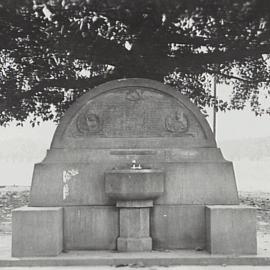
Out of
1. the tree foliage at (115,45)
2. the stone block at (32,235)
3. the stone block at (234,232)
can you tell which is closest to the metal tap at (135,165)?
the stone block at (234,232)

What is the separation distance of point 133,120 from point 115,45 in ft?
26.9

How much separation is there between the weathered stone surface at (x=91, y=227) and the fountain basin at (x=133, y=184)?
0.43 metres

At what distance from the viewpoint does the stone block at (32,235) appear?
759cm

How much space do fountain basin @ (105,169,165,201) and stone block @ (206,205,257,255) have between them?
0.92 metres

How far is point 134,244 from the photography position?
789cm

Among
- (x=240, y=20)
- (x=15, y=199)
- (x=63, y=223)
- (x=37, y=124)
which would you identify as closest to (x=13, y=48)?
(x=37, y=124)

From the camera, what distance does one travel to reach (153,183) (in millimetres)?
7750

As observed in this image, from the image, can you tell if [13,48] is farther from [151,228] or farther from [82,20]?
[151,228]

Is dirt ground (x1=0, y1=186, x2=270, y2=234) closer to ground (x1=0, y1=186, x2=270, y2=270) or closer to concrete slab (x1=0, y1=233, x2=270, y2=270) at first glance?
ground (x1=0, y1=186, x2=270, y2=270)

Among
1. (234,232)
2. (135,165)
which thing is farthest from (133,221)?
(234,232)

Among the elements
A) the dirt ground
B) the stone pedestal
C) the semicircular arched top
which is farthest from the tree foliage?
the stone pedestal

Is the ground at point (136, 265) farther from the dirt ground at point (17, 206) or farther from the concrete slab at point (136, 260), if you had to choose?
the concrete slab at point (136, 260)

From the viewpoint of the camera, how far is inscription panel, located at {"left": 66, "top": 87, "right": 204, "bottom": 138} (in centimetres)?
850

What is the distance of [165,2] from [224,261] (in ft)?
28.0
